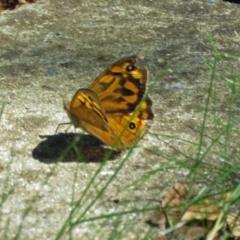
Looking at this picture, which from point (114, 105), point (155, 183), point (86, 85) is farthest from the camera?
point (86, 85)

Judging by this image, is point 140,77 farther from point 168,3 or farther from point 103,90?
point 168,3

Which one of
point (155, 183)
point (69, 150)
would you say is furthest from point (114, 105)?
point (155, 183)

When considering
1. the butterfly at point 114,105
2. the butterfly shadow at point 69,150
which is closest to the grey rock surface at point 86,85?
the butterfly shadow at point 69,150

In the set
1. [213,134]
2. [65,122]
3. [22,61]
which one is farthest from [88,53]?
[213,134]

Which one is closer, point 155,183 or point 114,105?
point 155,183

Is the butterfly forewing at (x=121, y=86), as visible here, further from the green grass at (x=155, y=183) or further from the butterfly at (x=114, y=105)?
the green grass at (x=155, y=183)

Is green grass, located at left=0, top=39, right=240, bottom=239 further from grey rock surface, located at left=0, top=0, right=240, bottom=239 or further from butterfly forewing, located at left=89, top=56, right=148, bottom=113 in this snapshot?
butterfly forewing, located at left=89, top=56, right=148, bottom=113

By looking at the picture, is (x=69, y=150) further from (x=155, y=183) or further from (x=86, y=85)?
(x=86, y=85)

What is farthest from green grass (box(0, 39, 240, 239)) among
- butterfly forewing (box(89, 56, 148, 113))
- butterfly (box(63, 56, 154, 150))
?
butterfly forewing (box(89, 56, 148, 113))
